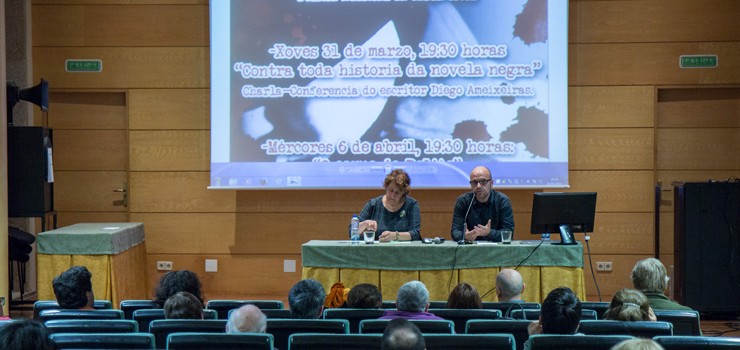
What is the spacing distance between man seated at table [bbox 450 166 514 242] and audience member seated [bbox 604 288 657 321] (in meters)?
2.13

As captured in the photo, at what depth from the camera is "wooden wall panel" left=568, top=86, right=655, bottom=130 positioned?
789 cm

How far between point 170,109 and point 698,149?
16.0ft

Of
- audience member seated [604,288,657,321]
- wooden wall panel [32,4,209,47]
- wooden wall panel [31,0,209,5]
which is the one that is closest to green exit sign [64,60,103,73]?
wooden wall panel [32,4,209,47]

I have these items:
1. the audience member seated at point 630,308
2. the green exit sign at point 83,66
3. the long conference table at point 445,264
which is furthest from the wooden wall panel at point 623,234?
the green exit sign at point 83,66

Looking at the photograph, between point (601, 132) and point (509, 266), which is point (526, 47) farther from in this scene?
point (509, 266)

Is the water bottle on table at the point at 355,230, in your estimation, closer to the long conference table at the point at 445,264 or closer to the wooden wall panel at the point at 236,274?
the long conference table at the point at 445,264

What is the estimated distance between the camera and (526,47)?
7.66 meters

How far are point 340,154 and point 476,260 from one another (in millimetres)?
2282

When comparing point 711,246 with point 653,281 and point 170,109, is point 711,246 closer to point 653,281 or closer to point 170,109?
point 653,281

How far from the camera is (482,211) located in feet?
20.6

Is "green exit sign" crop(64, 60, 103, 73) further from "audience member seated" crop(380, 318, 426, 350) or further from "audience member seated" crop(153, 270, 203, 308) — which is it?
"audience member seated" crop(380, 318, 426, 350)

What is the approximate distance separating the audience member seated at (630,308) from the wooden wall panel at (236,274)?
4603 mm

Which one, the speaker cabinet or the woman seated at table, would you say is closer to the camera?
the woman seated at table

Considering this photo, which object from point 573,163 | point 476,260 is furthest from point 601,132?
point 476,260
